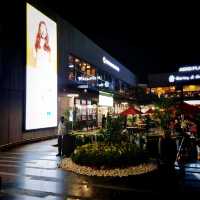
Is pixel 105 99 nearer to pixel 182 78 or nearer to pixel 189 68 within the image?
pixel 182 78

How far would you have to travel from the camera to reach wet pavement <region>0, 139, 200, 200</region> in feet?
26.5

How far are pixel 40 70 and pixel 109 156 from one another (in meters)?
12.4

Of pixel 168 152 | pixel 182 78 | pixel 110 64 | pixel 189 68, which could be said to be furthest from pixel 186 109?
pixel 110 64

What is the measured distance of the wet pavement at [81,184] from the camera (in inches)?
317

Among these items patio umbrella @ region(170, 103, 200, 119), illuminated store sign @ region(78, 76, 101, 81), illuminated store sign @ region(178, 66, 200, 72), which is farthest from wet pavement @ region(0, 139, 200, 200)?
illuminated store sign @ region(78, 76, 101, 81)

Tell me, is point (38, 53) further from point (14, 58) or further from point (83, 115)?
point (83, 115)

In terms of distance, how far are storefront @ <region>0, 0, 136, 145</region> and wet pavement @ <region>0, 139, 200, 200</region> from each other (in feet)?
24.3

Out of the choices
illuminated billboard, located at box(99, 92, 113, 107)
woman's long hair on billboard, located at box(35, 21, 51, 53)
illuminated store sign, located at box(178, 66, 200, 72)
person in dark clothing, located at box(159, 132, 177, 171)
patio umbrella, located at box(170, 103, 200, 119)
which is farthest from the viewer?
illuminated billboard, located at box(99, 92, 113, 107)

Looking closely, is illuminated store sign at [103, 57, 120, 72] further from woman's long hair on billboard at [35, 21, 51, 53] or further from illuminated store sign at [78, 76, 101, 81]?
woman's long hair on billboard at [35, 21, 51, 53]

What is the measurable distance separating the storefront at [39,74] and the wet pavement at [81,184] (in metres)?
7.40

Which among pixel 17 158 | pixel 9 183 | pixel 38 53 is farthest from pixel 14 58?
pixel 9 183

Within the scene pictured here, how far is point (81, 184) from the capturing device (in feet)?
30.2

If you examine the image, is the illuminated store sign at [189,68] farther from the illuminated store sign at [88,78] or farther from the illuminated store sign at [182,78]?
the illuminated store sign at [88,78]

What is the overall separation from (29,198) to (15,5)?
14.8 m
